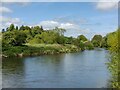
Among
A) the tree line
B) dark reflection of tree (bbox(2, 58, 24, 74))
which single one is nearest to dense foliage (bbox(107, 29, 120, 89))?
dark reflection of tree (bbox(2, 58, 24, 74))

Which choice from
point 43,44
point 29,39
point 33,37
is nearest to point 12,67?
point 43,44

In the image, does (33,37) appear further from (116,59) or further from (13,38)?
(116,59)

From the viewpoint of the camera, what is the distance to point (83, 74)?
2633 cm

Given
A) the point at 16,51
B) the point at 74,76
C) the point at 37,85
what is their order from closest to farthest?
the point at 37,85 < the point at 74,76 < the point at 16,51

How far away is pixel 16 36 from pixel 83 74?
36738 mm

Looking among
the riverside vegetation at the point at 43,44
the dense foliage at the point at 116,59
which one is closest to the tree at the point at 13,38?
the riverside vegetation at the point at 43,44

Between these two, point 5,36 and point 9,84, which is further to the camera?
point 5,36

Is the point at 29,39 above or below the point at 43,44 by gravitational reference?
above

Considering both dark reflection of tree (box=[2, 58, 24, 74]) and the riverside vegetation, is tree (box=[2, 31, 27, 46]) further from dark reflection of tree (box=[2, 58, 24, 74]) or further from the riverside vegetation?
dark reflection of tree (box=[2, 58, 24, 74])

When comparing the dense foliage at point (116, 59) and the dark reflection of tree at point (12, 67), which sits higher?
the dense foliage at point (116, 59)

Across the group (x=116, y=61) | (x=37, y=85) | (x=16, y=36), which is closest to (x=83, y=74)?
(x=37, y=85)

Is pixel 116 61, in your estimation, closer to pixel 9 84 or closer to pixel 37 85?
pixel 37 85

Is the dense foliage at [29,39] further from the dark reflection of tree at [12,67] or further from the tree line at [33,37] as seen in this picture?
the dark reflection of tree at [12,67]

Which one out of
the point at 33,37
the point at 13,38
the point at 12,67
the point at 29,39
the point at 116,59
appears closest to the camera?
the point at 116,59
